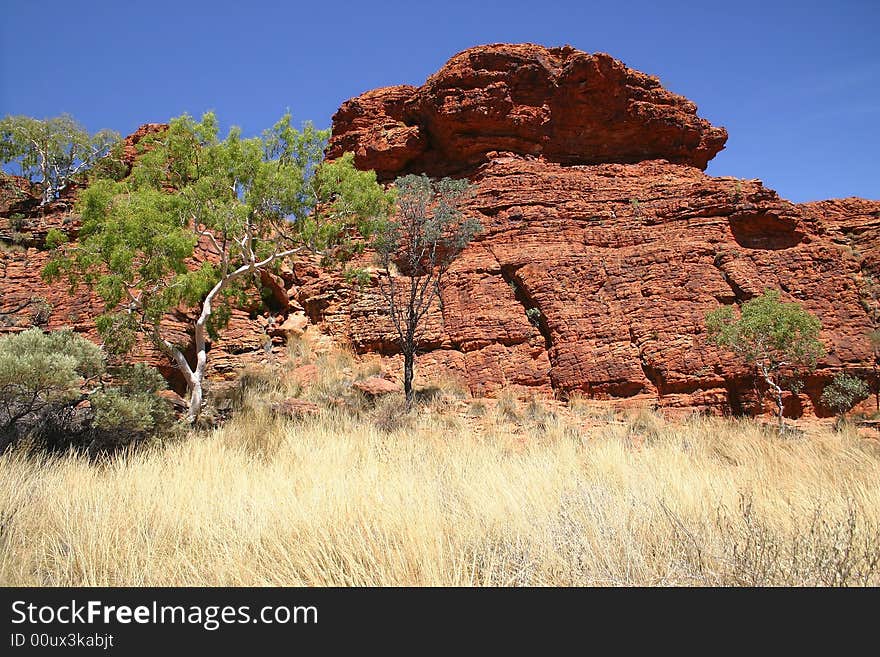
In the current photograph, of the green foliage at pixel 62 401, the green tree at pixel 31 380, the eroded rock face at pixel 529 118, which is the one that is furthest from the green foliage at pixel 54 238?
the eroded rock face at pixel 529 118

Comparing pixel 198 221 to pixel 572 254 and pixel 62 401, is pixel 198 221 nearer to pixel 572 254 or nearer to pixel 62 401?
pixel 62 401

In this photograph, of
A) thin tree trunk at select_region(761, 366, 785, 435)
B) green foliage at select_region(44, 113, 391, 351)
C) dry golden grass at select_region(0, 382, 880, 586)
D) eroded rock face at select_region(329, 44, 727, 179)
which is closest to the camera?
dry golden grass at select_region(0, 382, 880, 586)

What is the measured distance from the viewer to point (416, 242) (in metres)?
17.8

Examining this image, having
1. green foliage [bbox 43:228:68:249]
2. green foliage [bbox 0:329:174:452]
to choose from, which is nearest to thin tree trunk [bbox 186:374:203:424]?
green foliage [bbox 0:329:174:452]

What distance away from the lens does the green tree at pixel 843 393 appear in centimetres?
1538

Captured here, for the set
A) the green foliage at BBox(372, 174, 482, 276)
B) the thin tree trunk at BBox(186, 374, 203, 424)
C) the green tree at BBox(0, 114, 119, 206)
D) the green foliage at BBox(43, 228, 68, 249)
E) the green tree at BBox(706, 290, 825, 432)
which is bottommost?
the thin tree trunk at BBox(186, 374, 203, 424)

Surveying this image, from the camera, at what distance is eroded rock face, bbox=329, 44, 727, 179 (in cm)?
2397

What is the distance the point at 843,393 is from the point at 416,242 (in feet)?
46.4

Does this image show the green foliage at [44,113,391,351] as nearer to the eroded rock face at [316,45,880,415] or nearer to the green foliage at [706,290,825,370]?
the eroded rock face at [316,45,880,415]

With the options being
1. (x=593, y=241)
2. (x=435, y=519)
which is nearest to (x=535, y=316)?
(x=593, y=241)

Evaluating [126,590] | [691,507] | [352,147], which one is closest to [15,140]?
[352,147]

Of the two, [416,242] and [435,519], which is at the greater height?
[416,242]

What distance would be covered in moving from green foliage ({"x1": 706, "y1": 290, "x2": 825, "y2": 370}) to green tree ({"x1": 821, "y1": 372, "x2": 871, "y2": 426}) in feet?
3.79

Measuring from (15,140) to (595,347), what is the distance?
102ft
